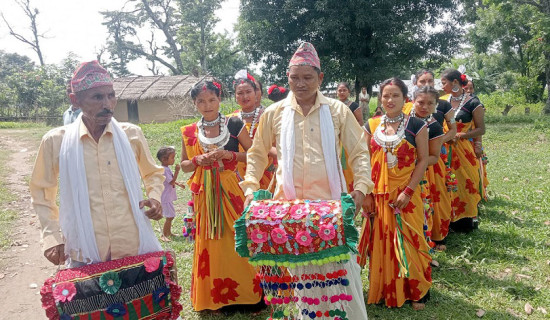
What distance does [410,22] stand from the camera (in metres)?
20.0

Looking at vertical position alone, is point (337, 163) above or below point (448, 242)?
above

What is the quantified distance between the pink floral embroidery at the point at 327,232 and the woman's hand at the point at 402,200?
59.8 inches

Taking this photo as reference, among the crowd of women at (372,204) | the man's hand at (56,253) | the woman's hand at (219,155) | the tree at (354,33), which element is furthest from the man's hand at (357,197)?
the tree at (354,33)

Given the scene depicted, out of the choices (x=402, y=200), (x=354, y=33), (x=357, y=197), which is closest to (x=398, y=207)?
(x=402, y=200)

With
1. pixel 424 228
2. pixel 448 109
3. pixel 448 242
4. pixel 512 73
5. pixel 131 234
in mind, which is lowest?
pixel 448 242

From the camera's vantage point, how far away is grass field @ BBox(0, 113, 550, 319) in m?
4.04

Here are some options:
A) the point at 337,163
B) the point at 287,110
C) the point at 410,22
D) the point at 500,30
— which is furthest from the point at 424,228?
the point at 500,30

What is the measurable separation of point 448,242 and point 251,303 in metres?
3.18

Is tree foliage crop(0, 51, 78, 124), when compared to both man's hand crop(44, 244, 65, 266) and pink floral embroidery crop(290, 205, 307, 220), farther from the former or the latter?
pink floral embroidery crop(290, 205, 307, 220)

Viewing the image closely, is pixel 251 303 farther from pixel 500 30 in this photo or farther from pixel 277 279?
pixel 500 30

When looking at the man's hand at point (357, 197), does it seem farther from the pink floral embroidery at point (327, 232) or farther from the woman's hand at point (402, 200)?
the woman's hand at point (402, 200)

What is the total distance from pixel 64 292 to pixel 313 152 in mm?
1760

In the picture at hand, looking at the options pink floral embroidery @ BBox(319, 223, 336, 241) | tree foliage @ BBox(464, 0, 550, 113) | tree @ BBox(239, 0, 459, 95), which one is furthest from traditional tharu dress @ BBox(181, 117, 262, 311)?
tree foliage @ BBox(464, 0, 550, 113)

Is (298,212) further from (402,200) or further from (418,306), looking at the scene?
(418,306)
